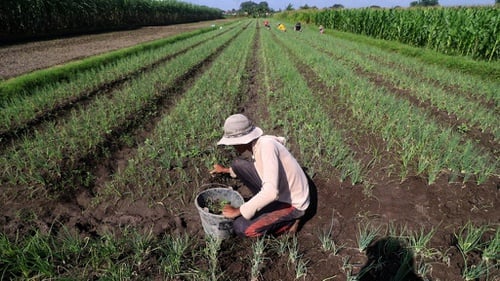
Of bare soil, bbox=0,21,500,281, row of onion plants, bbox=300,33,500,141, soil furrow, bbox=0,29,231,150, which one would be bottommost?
bare soil, bbox=0,21,500,281

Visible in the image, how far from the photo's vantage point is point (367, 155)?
157 inches

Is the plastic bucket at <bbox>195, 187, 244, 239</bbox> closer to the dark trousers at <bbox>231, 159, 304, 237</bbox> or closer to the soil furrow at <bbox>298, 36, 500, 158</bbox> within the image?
the dark trousers at <bbox>231, 159, 304, 237</bbox>

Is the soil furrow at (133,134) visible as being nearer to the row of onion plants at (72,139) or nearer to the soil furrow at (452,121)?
the row of onion plants at (72,139)

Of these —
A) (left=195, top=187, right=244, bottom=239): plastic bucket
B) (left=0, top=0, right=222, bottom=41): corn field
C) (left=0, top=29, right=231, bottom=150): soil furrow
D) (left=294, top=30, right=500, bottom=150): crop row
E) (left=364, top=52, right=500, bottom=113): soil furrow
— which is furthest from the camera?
(left=0, top=0, right=222, bottom=41): corn field

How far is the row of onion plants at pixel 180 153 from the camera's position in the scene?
335 centimetres

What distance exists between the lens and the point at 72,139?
3.97 meters

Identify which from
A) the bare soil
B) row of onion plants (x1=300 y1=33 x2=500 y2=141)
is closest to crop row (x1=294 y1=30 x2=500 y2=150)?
row of onion plants (x1=300 y1=33 x2=500 y2=141)

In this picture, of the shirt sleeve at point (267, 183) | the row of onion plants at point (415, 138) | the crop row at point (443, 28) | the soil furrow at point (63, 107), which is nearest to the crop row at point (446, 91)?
the row of onion plants at point (415, 138)

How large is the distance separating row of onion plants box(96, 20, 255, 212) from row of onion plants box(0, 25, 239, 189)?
0.57m

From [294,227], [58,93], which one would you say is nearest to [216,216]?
[294,227]

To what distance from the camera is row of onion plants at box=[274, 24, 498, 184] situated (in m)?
3.32

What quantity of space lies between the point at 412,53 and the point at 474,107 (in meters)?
6.91

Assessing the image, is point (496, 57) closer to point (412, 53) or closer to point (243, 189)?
point (412, 53)

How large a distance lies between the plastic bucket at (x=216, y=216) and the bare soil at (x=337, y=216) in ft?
0.47
